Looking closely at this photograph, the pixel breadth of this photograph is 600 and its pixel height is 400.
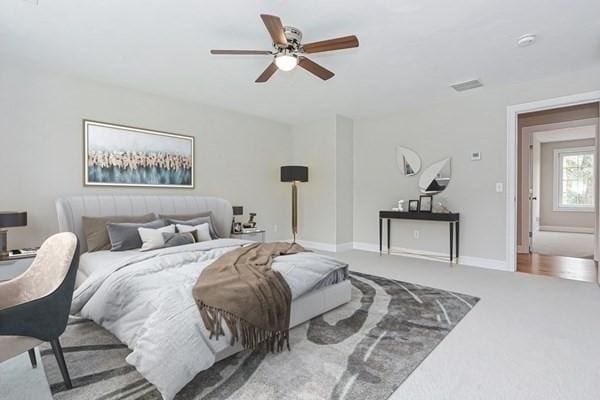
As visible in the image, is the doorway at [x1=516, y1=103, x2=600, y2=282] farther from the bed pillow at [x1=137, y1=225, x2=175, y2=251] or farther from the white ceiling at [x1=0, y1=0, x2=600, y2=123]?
the bed pillow at [x1=137, y1=225, x2=175, y2=251]

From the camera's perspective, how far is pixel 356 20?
2641mm

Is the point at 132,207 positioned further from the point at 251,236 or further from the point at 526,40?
the point at 526,40

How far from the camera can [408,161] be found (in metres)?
5.38

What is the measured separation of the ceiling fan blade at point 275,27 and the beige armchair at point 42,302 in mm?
1914

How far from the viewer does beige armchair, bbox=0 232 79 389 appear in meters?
1.53

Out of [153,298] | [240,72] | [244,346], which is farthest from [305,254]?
[240,72]

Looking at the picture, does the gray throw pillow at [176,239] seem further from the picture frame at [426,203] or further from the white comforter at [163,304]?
the picture frame at [426,203]

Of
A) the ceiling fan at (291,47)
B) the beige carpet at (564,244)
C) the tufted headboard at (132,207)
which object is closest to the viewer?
the ceiling fan at (291,47)

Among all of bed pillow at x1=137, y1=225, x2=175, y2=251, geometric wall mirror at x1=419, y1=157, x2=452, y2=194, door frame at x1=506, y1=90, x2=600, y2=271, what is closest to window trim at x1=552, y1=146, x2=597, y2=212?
door frame at x1=506, y1=90, x2=600, y2=271

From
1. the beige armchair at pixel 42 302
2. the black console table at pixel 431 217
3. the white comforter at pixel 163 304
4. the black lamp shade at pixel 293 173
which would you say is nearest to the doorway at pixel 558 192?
the black console table at pixel 431 217

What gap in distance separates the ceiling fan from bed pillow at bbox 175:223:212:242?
1932 mm

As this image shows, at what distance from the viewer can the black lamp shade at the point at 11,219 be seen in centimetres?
286

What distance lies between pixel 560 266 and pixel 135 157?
6.40m

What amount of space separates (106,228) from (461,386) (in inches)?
143
